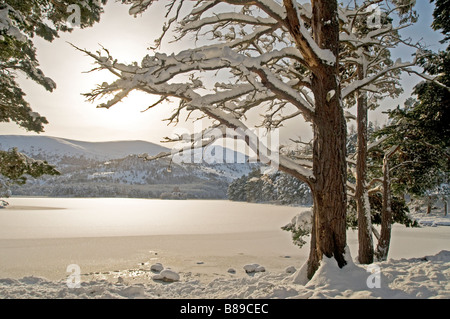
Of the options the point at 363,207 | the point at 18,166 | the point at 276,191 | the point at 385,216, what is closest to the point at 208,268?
the point at 363,207

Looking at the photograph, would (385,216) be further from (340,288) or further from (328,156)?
(340,288)

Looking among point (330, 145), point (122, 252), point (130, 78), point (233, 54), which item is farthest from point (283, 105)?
point (122, 252)

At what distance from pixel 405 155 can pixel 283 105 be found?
452 centimetres

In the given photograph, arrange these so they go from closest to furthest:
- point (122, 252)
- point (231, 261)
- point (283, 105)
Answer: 1. point (283, 105)
2. point (231, 261)
3. point (122, 252)

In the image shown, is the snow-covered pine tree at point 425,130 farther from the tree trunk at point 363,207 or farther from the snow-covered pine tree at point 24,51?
the snow-covered pine tree at point 24,51

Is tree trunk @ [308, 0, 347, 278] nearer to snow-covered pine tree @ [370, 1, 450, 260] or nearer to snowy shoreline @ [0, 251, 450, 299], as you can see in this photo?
snowy shoreline @ [0, 251, 450, 299]

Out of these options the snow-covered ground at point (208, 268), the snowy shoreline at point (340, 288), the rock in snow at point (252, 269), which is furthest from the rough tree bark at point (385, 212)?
the rock in snow at point (252, 269)

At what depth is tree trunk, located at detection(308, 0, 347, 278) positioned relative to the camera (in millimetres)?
4695

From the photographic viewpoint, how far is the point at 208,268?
1379 centimetres

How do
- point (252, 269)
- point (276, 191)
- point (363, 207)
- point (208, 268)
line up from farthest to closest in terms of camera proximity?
1. point (276, 191)
2. point (208, 268)
3. point (252, 269)
4. point (363, 207)

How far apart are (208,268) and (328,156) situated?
10.7 m
